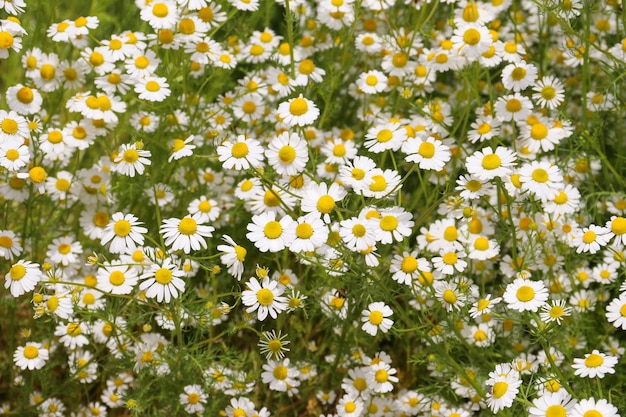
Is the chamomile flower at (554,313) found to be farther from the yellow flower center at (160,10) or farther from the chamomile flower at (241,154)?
the yellow flower center at (160,10)

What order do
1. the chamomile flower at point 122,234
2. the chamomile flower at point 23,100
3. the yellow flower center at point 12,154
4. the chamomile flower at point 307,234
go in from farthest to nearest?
the chamomile flower at point 23,100 < the yellow flower center at point 12,154 < the chamomile flower at point 122,234 < the chamomile flower at point 307,234

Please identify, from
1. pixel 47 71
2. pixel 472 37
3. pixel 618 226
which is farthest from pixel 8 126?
pixel 618 226

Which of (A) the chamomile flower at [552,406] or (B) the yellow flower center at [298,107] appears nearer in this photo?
(A) the chamomile flower at [552,406]

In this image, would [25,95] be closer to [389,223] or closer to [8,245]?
[8,245]

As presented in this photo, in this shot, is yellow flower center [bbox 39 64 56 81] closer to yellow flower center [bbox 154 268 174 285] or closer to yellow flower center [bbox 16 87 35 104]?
yellow flower center [bbox 16 87 35 104]

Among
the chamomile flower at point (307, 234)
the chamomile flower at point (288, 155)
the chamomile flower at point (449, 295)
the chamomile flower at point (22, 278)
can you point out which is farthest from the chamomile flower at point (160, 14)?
the chamomile flower at point (449, 295)

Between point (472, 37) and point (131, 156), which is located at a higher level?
point (472, 37)

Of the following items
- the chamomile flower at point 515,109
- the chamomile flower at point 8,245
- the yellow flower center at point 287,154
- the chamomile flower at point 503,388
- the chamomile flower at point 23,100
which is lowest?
the chamomile flower at point 503,388
